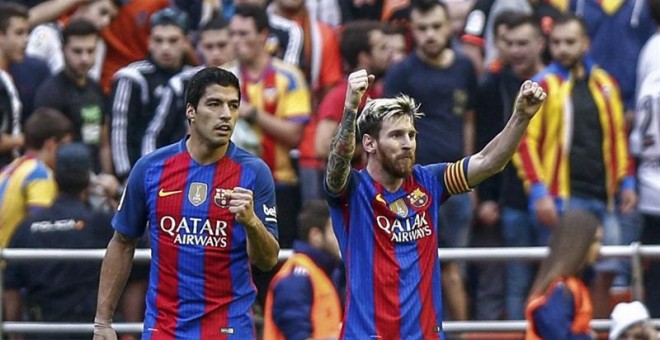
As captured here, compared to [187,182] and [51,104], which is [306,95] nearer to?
[51,104]

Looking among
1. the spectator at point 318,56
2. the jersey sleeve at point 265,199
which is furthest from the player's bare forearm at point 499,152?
the spectator at point 318,56

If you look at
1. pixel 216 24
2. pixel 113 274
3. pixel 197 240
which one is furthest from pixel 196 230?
pixel 216 24

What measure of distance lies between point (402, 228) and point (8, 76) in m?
5.72

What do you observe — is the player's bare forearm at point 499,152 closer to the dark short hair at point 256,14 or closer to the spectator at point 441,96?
the spectator at point 441,96

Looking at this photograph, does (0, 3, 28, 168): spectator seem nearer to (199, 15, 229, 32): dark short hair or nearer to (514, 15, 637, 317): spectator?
(199, 15, 229, 32): dark short hair

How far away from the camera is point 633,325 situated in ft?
33.8

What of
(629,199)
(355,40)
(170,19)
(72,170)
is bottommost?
(629,199)

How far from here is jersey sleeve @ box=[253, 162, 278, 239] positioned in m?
8.77

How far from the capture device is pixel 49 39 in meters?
14.6

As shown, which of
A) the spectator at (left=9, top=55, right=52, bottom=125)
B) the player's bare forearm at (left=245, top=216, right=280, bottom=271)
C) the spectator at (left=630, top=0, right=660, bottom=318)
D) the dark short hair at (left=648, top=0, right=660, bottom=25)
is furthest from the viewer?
the spectator at (left=9, top=55, right=52, bottom=125)

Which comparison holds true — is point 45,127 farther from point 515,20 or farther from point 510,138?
point 510,138

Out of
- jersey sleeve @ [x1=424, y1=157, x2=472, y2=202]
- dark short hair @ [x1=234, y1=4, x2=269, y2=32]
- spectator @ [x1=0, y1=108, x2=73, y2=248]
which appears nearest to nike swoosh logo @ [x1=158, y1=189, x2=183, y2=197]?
jersey sleeve @ [x1=424, y1=157, x2=472, y2=202]

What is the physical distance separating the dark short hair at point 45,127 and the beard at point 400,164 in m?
4.60

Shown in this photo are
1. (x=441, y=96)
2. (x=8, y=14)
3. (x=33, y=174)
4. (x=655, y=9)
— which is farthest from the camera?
(x=8, y=14)
